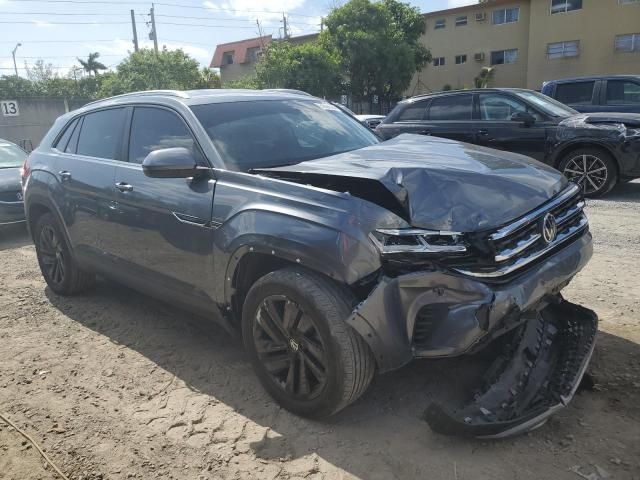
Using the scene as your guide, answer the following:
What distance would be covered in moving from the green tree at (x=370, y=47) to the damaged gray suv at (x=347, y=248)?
102 feet

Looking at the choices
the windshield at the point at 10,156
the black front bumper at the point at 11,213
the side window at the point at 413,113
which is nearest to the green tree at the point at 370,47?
the side window at the point at 413,113

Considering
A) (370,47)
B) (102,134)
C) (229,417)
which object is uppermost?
(370,47)

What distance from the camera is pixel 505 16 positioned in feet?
117

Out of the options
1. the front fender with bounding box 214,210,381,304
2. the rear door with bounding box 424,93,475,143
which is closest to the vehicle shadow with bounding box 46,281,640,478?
the front fender with bounding box 214,210,381,304

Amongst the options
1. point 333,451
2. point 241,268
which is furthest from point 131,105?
point 333,451

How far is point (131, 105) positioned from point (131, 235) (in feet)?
3.55

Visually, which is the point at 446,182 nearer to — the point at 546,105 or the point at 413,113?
the point at 546,105

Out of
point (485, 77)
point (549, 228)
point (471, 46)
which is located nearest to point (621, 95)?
point (549, 228)

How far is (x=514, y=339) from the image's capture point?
3.06 metres

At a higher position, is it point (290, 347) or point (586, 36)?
point (586, 36)

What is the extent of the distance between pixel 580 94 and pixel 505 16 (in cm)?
2917

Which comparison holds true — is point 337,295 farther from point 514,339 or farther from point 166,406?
point 166,406

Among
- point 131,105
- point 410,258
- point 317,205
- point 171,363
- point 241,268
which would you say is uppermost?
point 131,105

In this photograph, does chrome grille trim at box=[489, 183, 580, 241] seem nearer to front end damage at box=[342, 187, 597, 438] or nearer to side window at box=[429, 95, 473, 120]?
front end damage at box=[342, 187, 597, 438]
